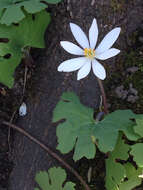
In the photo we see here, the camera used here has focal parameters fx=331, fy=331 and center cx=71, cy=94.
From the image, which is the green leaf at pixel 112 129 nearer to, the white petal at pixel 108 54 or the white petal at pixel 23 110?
the white petal at pixel 108 54

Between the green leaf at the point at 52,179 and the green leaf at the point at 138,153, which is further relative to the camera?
the green leaf at the point at 52,179

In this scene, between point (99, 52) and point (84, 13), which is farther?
point (84, 13)

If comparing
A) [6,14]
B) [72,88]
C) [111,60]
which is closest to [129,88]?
[111,60]

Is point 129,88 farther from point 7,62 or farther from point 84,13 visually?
point 7,62

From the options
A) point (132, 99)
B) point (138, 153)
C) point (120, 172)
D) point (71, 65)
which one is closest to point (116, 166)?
point (120, 172)

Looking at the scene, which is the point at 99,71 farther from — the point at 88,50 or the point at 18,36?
the point at 18,36

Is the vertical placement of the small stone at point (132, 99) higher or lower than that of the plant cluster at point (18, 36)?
lower

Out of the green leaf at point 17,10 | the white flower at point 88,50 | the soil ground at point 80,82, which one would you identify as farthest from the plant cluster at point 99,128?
the green leaf at point 17,10
